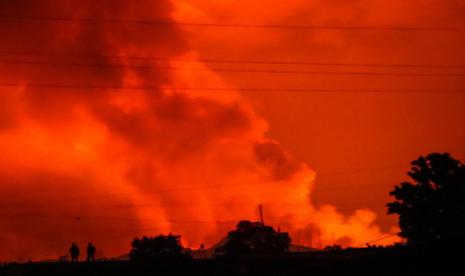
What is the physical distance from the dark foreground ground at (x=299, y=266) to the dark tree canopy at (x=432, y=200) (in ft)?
134

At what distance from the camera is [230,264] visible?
164ft

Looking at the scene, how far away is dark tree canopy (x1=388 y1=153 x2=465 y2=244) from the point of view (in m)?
95.4

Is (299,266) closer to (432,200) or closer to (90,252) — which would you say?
(90,252)

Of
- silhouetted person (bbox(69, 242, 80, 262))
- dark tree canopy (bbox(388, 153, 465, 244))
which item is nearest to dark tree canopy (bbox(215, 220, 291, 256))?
dark tree canopy (bbox(388, 153, 465, 244))

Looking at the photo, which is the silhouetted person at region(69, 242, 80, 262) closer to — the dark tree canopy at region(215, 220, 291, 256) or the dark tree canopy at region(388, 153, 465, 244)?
the dark tree canopy at region(388, 153, 465, 244)

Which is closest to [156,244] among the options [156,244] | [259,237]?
[156,244]

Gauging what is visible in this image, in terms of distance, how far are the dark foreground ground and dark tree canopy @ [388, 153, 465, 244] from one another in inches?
1604

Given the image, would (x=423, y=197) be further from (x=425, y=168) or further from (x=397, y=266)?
(x=397, y=266)

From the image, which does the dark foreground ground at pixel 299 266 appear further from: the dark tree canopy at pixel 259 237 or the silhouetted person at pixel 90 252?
the dark tree canopy at pixel 259 237

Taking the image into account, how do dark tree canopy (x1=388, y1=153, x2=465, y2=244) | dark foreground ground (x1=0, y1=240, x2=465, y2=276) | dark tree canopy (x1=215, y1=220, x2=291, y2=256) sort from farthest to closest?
dark tree canopy (x1=215, y1=220, x2=291, y2=256) → dark tree canopy (x1=388, y1=153, x2=465, y2=244) → dark foreground ground (x1=0, y1=240, x2=465, y2=276)

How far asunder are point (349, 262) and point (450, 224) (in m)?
53.9

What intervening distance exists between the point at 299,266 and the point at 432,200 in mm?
53773

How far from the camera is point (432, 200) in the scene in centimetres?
9838

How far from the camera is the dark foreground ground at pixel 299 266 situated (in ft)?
143
